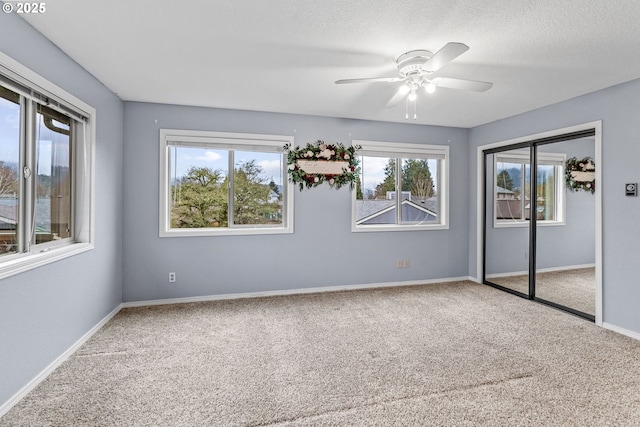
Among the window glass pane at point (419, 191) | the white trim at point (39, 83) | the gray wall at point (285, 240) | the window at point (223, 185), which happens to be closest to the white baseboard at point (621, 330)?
the gray wall at point (285, 240)

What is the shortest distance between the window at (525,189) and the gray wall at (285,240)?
0.57 m

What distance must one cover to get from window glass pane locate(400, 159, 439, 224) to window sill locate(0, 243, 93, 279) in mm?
4005

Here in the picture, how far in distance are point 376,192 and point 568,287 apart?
2.59 m

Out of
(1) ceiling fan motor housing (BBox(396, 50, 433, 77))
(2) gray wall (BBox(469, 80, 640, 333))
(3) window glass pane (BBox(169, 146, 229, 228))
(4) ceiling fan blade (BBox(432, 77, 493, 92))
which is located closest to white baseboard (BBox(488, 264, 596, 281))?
(2) gray wall (BBox(469, 80, 640, 333))

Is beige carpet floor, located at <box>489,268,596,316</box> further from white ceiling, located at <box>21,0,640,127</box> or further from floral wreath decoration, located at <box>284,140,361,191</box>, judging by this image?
floral wreath decoration, located at <box>284,140,361,191</box>

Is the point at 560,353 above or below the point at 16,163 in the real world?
below

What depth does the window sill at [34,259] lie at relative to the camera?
1.93 m

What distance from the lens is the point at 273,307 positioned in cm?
381

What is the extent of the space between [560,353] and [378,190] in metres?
2.83

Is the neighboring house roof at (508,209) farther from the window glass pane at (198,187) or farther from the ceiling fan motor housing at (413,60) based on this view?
the window glass pane at (198,187)

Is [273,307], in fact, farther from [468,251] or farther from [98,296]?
[468,251]

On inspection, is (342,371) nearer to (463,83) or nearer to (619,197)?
(463,83)

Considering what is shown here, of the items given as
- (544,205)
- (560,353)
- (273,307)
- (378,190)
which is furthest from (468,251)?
(273,307)

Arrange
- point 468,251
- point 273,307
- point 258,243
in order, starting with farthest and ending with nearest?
point 468,251
point 258,243
point 273,307
